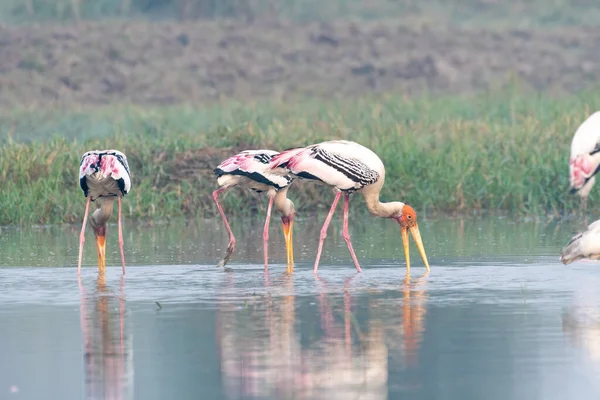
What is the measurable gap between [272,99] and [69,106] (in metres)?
3.76

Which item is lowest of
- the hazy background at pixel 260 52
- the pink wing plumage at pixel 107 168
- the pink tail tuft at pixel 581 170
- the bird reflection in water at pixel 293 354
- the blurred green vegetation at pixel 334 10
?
the bird reflection in water at pixel 293 354

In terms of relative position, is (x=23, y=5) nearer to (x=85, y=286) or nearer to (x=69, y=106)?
(x=69, y=106)

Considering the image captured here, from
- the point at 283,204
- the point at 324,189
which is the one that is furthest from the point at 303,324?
the point at 324,189

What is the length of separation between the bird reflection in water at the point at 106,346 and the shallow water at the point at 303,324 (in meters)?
0.02

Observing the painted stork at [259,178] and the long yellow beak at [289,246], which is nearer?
the long yellow beak at [289,246]

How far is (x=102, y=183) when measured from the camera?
43.7 ft

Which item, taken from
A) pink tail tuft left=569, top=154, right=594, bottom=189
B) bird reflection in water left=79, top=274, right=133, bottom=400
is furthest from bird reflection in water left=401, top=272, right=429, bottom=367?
pink tail tuft left=569, top=154, right=594, bottom=189

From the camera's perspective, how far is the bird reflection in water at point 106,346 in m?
7.78

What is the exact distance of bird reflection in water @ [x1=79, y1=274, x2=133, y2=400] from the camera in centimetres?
778

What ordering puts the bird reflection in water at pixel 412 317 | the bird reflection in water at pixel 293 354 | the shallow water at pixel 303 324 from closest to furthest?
the bird reflection in water at pixel 293 354
the shallow water at pixel 303 324
the bird reflection in water at pixel 412 317

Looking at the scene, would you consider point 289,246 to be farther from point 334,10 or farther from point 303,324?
point 334,10

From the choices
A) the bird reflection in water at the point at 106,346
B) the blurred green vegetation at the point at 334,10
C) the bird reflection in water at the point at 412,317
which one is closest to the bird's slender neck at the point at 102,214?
the bird reflection in water at the point at 106,346

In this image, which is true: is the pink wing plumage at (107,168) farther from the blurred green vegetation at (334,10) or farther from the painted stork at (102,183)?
the blurred green vegetation at (334,10)

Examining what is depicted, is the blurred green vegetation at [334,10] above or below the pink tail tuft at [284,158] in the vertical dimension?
above
